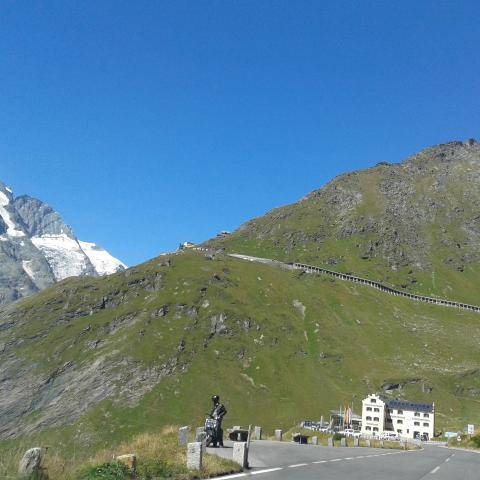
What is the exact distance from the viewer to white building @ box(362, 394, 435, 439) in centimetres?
15388

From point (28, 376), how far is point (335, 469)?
176868 mm

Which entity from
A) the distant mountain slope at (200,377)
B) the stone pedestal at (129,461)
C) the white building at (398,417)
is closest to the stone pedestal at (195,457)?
the stone pedestal at (129,461)

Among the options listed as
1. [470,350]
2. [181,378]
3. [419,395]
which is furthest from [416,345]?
[181,378]

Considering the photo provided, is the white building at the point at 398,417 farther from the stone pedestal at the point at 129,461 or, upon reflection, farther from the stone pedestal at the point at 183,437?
the stone pedestal at the point at 129,461

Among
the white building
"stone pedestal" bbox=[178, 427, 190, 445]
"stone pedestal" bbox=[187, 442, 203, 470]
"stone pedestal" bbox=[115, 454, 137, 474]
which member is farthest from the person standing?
the white building

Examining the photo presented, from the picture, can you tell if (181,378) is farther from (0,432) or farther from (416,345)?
(416,345)

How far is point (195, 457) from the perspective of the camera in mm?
18453

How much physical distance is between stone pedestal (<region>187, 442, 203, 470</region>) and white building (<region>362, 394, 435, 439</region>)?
145310 mm

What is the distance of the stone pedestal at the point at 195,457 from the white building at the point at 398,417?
145 m

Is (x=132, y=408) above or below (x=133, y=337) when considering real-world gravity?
below

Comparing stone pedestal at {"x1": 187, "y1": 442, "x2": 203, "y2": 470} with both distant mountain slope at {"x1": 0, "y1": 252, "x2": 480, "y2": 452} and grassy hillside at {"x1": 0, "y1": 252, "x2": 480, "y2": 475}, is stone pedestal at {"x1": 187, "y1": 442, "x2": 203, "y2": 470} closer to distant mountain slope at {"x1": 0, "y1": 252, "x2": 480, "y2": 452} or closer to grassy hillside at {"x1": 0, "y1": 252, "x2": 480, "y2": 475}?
grassy hillside at {"x1": 0, "y1": 252, "x2": 480, "y2": 475}

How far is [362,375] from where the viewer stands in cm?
17975

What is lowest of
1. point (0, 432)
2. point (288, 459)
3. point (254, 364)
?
point (0, 432)

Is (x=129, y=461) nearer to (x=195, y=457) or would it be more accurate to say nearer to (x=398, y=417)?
(x=195, y=457)
